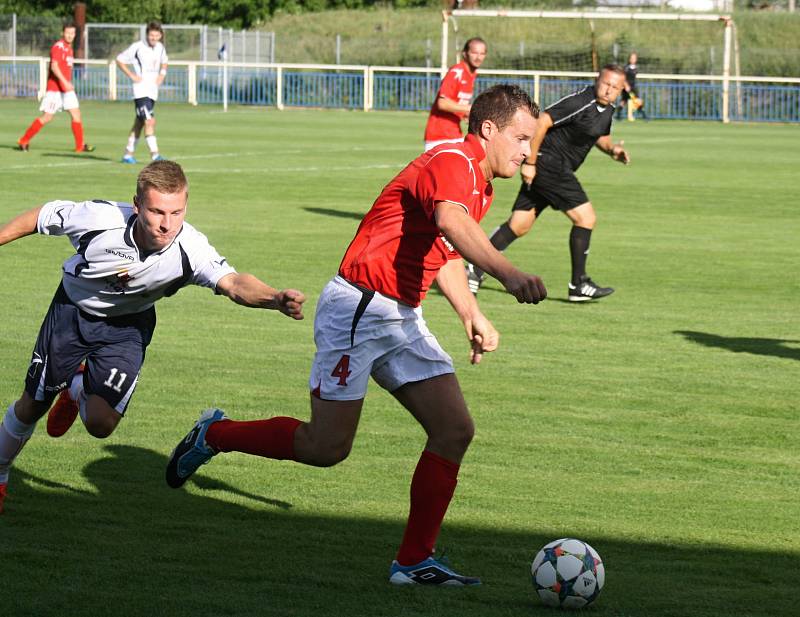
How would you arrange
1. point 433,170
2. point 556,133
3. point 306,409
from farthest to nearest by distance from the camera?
point 556,133 → point 306,409 → point 433,170

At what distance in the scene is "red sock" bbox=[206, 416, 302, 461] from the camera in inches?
228

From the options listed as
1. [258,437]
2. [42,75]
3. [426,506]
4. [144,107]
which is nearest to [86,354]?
[258,437]

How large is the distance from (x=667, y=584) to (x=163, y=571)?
77.2 inches

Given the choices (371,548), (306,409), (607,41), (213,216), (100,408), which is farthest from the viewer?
(607,41)

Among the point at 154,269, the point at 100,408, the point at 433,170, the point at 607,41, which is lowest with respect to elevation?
the point at 100,408

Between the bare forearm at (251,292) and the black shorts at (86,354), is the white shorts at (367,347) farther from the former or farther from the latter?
the black shorts at (86,354)

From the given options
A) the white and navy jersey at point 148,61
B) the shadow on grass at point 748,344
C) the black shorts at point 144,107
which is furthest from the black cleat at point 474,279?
the white and navy jersey at point 148,61

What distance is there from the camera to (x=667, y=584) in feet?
17.7

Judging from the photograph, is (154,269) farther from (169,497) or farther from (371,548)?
(371,548)

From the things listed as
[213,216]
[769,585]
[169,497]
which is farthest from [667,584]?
[213,216]

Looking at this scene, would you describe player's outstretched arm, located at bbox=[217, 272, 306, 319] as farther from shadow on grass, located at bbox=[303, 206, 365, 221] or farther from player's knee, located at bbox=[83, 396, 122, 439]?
shadow on grass, located at bbox=[303, 206, 365, 221]

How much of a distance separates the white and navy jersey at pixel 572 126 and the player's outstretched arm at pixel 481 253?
25.3 ft

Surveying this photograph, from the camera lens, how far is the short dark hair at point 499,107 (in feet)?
17.7

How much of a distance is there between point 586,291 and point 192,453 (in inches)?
265
